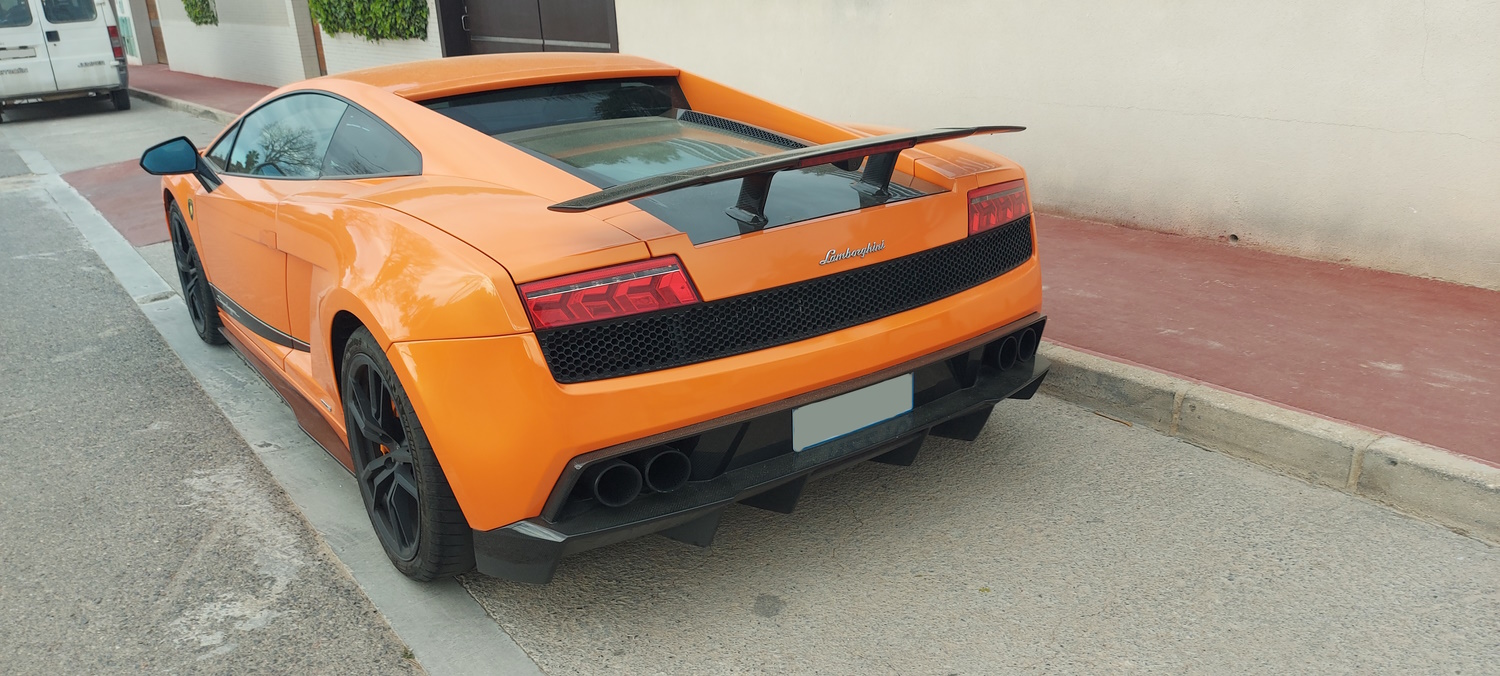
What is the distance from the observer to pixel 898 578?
2775 millimetres

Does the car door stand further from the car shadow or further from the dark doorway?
the car shadow

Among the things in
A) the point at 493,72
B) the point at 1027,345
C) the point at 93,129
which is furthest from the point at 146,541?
the point at 93,129

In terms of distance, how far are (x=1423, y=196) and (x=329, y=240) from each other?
4.69 metres

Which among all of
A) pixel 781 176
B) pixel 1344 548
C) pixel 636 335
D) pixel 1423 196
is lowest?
pixel 1344 548

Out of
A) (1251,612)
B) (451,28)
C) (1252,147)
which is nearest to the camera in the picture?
(1251,612)

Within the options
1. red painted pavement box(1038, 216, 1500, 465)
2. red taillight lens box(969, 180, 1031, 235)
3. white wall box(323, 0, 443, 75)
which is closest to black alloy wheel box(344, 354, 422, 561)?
red taillight lens box(969, 180, 1031, 235)

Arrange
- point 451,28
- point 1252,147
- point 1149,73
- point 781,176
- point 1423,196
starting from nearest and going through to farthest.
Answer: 1. point 781,176
2. point 1423,196
3. point 1252,147
4. point 1149,73
5. point 451,28

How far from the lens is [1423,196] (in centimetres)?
478

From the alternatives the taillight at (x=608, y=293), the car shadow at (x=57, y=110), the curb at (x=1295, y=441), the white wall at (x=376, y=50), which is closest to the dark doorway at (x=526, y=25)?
the white wall at (x=376, y=50)

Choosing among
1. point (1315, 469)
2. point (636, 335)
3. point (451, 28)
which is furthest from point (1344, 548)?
point (451, 28)

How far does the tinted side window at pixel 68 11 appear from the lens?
15.9 meters

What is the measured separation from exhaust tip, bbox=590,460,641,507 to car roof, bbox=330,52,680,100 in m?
1.57

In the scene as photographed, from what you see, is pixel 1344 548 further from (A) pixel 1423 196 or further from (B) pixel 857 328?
(A) pixel 1423 196

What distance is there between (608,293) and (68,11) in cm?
1790
